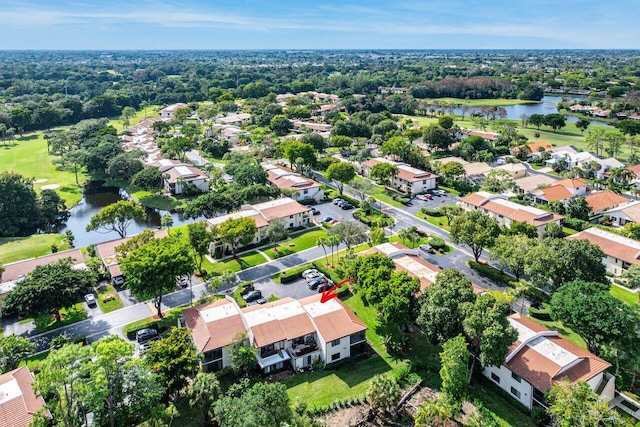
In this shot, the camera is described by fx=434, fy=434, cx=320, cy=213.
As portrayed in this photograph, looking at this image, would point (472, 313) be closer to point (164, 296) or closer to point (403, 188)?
point (164, 296)

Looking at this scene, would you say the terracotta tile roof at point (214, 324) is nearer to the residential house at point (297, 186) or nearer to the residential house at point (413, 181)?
the residential house at point (297, 186)

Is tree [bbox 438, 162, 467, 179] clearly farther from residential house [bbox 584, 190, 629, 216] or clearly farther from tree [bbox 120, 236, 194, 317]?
tree [bbox 120, 236, 194, 317]

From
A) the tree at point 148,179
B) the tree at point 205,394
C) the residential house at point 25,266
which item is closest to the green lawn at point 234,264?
the residential house at point 25,266

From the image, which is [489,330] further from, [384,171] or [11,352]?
[384,171]

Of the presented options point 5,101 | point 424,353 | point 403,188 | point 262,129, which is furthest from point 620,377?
point 5,101

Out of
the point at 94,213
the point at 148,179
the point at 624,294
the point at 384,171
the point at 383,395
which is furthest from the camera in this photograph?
the point at 384,171

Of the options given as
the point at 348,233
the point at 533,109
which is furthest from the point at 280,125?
the point at 533,109
